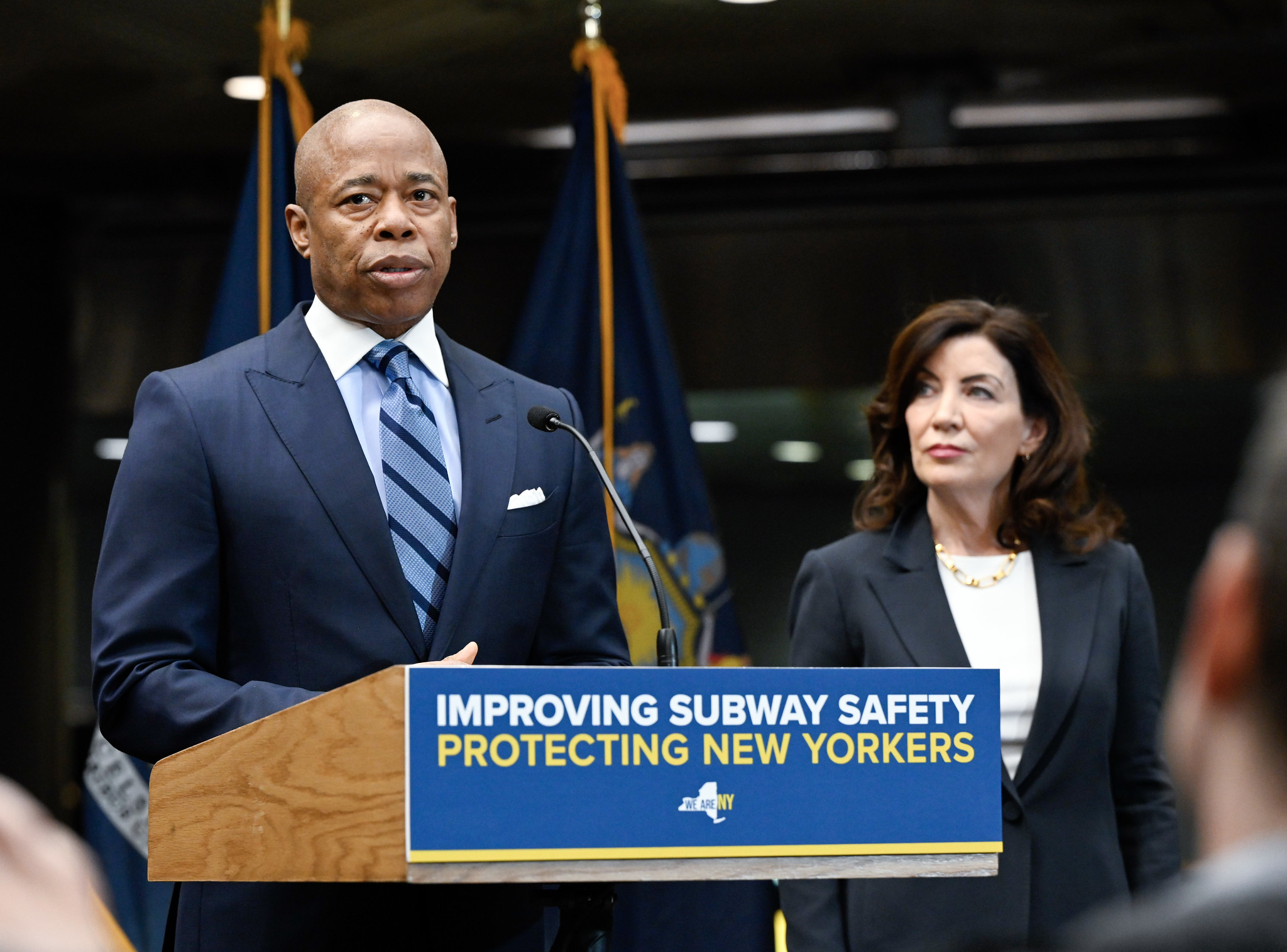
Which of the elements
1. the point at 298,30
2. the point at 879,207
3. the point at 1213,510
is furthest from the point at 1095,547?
the point at 1213,510

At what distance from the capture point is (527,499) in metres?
2.03

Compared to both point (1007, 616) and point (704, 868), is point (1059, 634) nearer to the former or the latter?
point (1007, 616)

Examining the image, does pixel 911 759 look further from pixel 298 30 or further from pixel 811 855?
pixel 298 30

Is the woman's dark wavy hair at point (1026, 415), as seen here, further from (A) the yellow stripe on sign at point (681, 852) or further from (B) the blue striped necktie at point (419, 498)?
(A) the yellow stripe on sign at point (681, 852)

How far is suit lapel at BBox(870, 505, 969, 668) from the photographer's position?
8.45ft

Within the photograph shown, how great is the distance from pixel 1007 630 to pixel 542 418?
1.09 meters

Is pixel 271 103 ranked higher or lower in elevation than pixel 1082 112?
lower

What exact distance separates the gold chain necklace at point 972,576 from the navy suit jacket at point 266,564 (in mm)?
940

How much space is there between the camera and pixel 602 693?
1.47 meters

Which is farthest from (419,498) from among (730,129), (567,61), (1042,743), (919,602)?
(730,129)

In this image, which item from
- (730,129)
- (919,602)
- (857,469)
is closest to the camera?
(919,602)

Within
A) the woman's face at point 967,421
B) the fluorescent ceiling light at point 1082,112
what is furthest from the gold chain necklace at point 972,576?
the fluorescent ceiling light at point 1082,112

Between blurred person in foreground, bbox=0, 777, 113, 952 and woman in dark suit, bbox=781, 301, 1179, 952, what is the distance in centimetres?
181

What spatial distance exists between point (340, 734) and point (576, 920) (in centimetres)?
36
